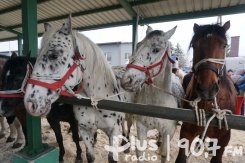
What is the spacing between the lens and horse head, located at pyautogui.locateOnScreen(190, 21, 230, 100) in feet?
4.28

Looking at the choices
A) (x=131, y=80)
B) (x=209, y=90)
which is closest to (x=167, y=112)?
(x=209, y=90)

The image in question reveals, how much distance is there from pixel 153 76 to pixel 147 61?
0.53 feet

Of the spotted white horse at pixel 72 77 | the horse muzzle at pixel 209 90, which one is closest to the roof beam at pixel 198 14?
the spotted white horse at pixel 72 77

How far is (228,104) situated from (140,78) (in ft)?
2.86

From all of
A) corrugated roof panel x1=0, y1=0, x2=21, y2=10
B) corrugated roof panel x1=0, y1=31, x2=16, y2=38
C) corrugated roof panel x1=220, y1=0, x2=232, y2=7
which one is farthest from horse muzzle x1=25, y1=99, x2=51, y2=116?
corrugated roof panel x1=0, y1=31, x2=16, y2=38

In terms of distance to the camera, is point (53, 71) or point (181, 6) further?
point (181, 6)

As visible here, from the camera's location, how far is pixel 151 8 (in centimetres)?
381

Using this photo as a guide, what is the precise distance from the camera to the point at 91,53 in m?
1.82

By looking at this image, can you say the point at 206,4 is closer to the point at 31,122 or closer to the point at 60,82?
the point at 60,82

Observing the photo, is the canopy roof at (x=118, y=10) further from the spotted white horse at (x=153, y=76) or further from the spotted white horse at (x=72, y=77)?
the spotted white horse at (x=72, y=77)

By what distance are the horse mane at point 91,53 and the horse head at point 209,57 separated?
2.93ft

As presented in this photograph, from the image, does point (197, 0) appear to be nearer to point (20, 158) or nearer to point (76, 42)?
point (76, 42)

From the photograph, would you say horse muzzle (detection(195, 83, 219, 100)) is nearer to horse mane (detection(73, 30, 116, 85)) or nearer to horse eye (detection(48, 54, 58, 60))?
horse mane (detection(73, 30, 116, 85))

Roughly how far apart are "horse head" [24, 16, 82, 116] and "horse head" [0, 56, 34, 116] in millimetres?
667
